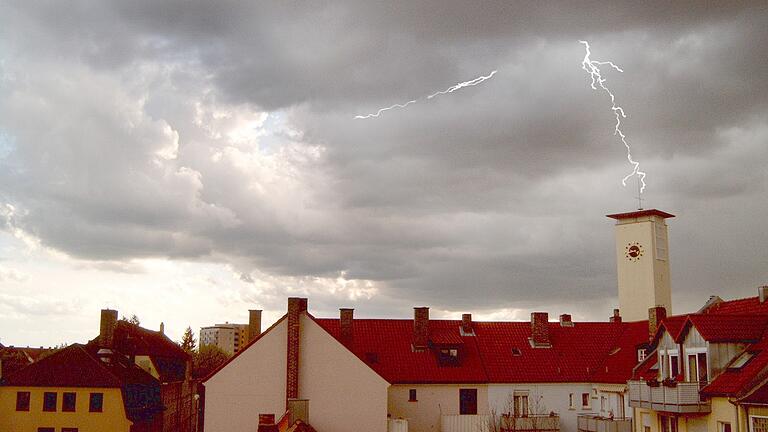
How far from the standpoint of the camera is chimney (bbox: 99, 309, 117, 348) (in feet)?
199

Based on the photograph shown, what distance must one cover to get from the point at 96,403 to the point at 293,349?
15.7m

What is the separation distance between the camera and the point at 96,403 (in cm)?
5434

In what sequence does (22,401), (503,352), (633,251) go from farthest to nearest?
1. (633,251)
2. (503,352)
3. (22,401)

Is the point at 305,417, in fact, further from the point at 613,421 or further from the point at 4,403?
the point at 4,403

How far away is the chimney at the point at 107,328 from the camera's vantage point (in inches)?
2389

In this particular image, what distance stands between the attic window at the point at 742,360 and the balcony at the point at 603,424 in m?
11.4

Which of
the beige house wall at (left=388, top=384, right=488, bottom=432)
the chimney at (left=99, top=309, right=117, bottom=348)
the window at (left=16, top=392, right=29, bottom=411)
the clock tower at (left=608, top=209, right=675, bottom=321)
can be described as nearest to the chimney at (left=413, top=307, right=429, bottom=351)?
the beige house wall at (left=388, top=384, right=488, bottom=432)

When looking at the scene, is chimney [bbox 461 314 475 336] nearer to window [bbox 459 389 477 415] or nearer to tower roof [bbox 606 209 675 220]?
window [bbox 459 389 477 415]

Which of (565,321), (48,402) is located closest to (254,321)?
(48,402)

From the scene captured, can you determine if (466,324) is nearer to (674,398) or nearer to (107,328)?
(674,398)

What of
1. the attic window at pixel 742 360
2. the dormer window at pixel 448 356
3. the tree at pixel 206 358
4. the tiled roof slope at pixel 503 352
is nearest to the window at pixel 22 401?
the tiled roof slope at pixel 503 352

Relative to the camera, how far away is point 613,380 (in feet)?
171

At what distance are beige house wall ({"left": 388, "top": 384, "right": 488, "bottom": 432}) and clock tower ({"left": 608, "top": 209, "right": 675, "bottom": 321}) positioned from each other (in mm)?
42745

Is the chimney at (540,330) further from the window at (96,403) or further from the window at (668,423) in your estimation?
the window at (96,403)
